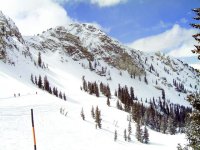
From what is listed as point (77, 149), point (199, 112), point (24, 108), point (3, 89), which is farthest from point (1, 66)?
point (199, 112)

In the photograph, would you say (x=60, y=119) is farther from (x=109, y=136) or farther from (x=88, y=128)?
(x=109, y=136)

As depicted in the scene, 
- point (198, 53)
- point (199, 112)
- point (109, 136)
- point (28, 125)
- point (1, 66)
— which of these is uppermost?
point (1, 66)

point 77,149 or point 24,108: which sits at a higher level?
point 24,108

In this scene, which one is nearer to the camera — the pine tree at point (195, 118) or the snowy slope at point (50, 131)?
the pine tree at point (195, 118)

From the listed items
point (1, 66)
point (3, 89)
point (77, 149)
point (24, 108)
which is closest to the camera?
point (77, 149)

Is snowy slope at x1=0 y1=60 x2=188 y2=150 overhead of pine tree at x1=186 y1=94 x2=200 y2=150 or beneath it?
beneath

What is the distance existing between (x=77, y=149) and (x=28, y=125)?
35.4ft

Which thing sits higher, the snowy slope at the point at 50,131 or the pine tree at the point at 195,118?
the pine tree at the point at 195,118

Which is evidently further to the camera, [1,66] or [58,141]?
[1,66]

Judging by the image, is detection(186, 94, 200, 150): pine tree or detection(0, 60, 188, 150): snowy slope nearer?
detection(186, 94, 200, 150): pine tree

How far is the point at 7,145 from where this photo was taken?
46688 mm

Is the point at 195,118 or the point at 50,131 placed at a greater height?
the point at 195,118

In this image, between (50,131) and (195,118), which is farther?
(50,131)

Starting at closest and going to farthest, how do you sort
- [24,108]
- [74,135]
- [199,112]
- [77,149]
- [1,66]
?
[199,112] → [77,149] → [74,135] → [24,108] → [1,66]
